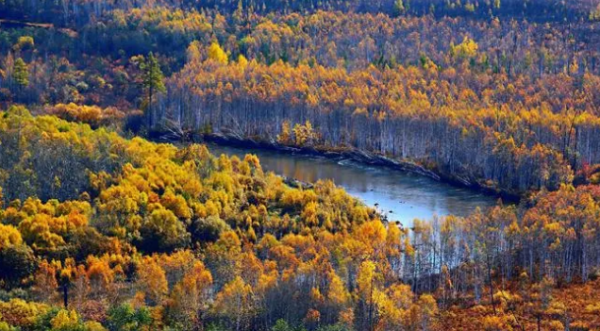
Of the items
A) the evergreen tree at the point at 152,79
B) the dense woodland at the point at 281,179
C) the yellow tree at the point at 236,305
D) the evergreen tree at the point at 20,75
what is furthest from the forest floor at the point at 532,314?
the evergreen tree at the point at 20,75

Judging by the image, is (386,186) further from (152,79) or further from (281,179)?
(152,79)

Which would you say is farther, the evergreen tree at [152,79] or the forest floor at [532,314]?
the evergreen tree at [152,79]

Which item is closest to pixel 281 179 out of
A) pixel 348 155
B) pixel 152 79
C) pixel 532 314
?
pixel 348 155

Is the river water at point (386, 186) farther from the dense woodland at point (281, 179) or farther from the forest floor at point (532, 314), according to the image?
the forest floor at point (532, 314)

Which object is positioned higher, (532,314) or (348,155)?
(532,314)

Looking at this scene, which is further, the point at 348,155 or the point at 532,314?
the point at 348,155

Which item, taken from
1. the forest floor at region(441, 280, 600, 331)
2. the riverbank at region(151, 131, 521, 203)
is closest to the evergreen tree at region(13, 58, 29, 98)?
the riverbank at region(151, 131, 521, 203)

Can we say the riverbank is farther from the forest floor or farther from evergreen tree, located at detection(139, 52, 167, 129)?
the forest floor

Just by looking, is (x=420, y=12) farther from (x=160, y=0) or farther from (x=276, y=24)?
(x=160, y=0)
